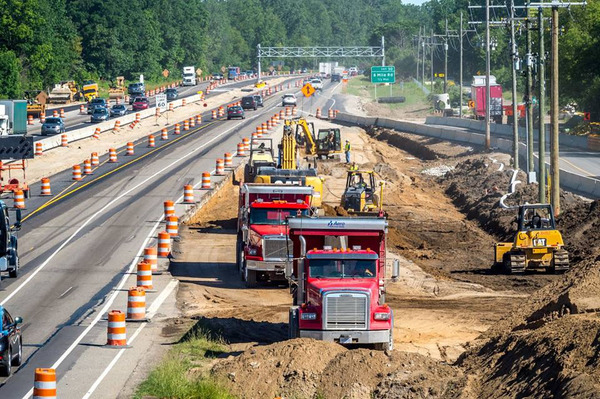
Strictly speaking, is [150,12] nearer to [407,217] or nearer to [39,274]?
[407,217]

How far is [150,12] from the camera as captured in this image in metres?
181

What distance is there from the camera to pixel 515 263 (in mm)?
33938

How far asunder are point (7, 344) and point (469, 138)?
6666 cm

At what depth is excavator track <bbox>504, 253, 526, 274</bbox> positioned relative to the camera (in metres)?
33.9

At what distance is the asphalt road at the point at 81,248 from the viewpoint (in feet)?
76.6

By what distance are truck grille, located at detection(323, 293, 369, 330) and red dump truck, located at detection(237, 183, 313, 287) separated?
34.0ft

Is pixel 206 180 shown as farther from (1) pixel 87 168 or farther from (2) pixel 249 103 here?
(2) pixel 249 103

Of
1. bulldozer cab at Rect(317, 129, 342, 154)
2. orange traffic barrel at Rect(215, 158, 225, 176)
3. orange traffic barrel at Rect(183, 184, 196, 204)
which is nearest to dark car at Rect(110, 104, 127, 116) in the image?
bulldozer cab at Rect(317, 129, 342, 154)

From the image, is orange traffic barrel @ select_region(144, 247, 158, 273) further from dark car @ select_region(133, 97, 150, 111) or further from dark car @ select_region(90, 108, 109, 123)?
dark car @ select_region(133, 97, 150, 111)

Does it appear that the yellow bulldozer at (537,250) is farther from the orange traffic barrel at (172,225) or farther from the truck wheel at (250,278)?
the orange traffic barrel at (172,225)

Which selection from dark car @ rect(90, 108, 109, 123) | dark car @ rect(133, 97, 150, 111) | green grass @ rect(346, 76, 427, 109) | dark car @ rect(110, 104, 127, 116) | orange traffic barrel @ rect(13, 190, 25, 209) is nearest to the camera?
orange traffic barrel @ rect(13, 190, 25, 209)

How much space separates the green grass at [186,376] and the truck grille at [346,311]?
261cm

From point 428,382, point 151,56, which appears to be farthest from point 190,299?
point 151,56

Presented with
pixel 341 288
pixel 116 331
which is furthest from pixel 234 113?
pixel 341 288
